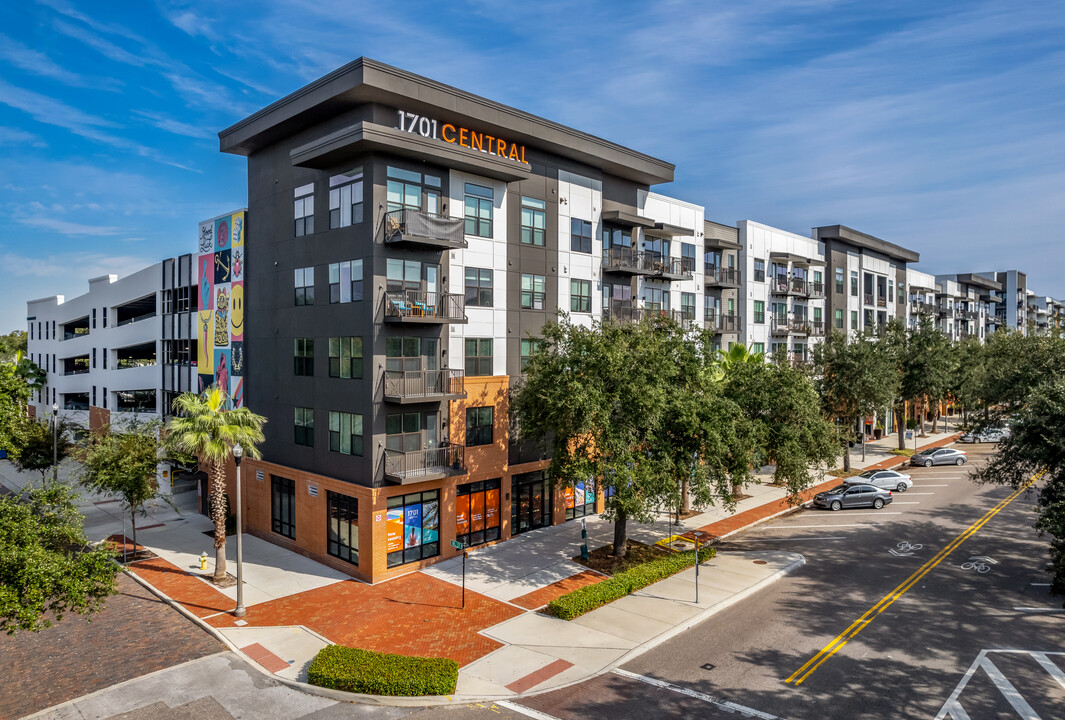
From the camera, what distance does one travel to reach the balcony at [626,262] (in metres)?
34.3

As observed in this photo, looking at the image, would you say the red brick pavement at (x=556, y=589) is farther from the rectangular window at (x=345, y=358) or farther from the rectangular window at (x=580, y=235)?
the rectangular window at (x=580, y=235)

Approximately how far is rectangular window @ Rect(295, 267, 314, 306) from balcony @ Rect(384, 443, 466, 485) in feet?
25.3

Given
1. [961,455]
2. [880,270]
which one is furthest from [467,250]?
[880,270]

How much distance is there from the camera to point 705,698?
1516 cm

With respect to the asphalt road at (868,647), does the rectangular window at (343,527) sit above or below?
above

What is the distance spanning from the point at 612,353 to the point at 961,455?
39.1 meters

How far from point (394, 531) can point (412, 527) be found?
2.68ft

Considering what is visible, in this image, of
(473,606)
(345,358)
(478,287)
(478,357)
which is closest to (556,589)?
(473,606)

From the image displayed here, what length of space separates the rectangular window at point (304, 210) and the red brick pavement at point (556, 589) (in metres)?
16.9

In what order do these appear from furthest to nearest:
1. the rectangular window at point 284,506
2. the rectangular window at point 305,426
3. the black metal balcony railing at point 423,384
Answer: the rectangular window at point 284,506, the rectangular window at point 305,426, the black metal balcony railing at point 423,384

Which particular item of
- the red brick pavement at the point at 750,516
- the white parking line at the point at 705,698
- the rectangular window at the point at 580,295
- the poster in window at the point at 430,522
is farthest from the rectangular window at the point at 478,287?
the white parking line at the point at 705,698

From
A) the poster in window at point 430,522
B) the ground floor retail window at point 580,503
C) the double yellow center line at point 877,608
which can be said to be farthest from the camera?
the ground floor retail window at point 580,503

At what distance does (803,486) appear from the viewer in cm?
2688

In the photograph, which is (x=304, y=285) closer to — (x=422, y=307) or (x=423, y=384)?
(x=422, y=307)
